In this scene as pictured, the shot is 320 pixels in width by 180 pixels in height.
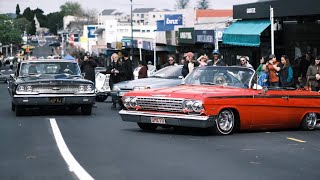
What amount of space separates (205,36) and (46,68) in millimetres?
→ 21451

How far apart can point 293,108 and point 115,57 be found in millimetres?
10912

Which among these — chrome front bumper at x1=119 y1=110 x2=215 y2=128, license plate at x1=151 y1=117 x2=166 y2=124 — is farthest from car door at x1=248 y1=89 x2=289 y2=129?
license plate at x1=151 y1=117 x2=166 y2=124

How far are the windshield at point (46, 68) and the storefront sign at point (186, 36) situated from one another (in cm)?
2442

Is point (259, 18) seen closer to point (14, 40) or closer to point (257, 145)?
point (257, 145)

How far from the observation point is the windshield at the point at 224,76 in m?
14.8

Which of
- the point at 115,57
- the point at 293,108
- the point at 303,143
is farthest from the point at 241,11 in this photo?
the point at 303,143

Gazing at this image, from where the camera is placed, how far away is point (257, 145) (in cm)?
1251

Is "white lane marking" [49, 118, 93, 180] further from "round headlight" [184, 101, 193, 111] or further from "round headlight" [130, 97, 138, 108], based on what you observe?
"round headlight" [184, 101, 193, 111]

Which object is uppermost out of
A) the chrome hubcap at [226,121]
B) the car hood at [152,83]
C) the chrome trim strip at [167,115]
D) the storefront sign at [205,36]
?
the storefront sign at [205,36]

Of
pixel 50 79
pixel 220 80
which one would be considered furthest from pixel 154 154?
pixel 50 79

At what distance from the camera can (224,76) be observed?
15.0 m

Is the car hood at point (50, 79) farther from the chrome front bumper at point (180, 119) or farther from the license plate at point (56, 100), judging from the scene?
the chrome front bumper at point (180, 119)

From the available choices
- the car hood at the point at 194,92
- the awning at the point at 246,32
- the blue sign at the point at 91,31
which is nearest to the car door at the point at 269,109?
the car hood at the point at 194,92

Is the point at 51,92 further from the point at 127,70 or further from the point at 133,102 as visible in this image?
the point at 127,70
